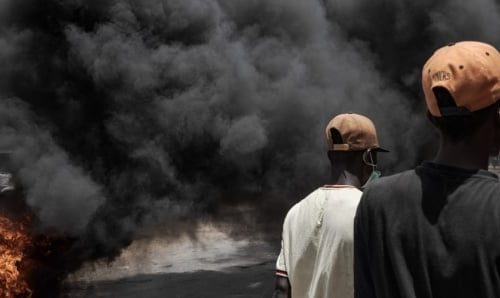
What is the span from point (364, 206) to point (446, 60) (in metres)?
0.35

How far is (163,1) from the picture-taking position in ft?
28.0

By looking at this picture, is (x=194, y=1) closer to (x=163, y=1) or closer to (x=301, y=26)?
(x=163, y=1)

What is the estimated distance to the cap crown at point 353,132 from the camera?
2.27 metres

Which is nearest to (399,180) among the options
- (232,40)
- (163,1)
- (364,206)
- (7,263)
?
(364,206)

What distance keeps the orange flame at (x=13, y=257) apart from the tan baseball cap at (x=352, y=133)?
4640 millimetres

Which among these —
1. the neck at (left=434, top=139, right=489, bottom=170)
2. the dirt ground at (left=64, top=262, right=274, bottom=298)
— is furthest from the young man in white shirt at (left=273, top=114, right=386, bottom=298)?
the dirt ground at (left=64, top=262, right=274, bottom=298)

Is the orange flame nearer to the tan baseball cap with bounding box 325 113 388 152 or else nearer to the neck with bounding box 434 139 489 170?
the tan baseball cap with bounding box 325 113 388 152

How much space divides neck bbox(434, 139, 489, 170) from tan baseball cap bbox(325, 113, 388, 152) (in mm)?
942

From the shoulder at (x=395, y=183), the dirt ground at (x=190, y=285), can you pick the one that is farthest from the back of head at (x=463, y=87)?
the dirt ground at (x=190, y=285)

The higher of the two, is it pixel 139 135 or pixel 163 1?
pixel 163 1

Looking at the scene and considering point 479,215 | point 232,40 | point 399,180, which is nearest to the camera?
point 479,215

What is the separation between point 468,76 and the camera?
1.26 meters

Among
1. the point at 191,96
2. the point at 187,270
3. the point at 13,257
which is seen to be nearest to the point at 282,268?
the point at 13,257

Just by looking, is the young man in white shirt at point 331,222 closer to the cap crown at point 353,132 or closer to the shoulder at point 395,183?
the cap crown at point 353,132
